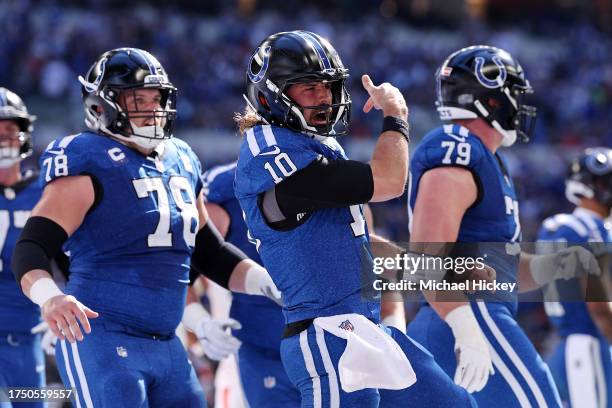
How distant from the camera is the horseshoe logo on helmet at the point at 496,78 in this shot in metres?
4.92

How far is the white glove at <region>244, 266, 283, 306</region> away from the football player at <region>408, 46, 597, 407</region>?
62cm

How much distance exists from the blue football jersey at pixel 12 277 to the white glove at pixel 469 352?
2.33m

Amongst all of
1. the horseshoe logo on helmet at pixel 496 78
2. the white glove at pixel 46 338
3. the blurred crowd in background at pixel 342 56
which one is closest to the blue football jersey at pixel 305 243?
the horseshoe logo on helmet at pixel 496 78

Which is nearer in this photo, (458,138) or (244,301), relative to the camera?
(458,138)

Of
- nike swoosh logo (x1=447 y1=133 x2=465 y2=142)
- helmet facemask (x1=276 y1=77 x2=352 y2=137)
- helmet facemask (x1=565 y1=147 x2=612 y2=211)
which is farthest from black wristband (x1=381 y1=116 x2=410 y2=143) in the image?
helmet facemask (x1=565 y1=147 x2=612 y2=211)

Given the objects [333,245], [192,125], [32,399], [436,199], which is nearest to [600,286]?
[436,199]

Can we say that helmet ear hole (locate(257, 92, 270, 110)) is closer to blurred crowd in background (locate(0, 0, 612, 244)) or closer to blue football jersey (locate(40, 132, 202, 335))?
blue football jersey (locate(40, 132, 202, 335))

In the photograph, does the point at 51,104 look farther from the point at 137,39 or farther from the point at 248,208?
the point at 248,208

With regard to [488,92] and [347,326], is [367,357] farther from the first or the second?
[488,92]

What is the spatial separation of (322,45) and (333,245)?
72cm

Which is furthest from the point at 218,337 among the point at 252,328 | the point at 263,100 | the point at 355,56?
the point at 355,56

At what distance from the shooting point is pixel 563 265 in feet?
16.0

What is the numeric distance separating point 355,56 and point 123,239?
15.7 metres

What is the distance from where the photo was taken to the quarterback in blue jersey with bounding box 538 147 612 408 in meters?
6.43
